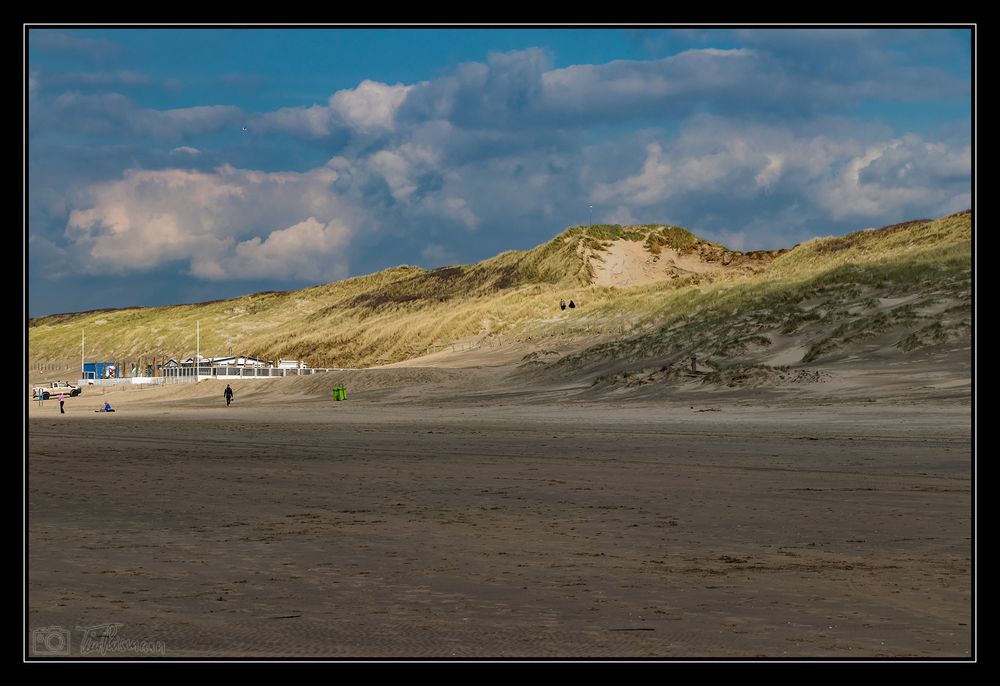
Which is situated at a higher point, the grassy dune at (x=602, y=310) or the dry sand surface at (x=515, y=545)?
the grassy dune at (x=602, y=310)

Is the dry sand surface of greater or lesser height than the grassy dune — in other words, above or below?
below

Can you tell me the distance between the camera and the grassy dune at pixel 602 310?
162ft

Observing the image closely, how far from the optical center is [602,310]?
77.3 m

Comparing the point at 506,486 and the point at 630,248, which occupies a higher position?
the point at 630,248

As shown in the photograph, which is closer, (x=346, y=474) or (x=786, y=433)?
(x=346, y=474)

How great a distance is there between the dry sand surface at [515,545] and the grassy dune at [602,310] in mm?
22854

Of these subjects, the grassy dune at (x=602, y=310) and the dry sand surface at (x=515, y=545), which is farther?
the grassy dune at (x=602, y=310)

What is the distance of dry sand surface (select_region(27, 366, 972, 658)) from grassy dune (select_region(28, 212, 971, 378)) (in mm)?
→ 22854

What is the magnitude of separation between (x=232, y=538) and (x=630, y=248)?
13279 cm

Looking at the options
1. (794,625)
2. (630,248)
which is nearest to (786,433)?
(794,625)

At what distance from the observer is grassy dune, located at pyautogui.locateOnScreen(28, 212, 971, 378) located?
162 ft

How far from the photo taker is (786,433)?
2664 cm
